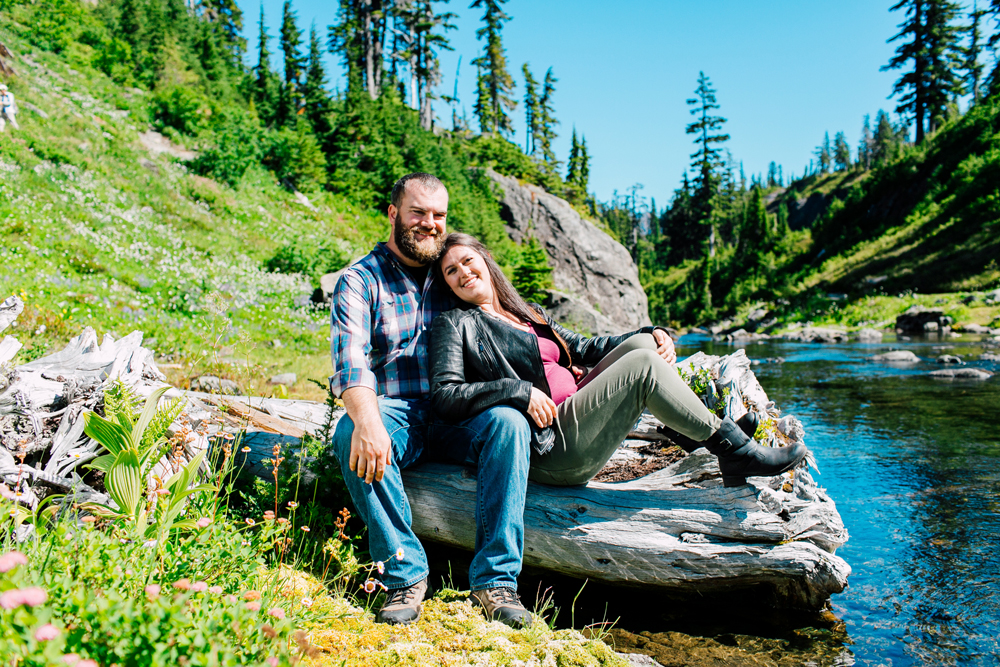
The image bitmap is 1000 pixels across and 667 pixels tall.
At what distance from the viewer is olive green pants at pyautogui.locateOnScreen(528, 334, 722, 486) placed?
3.29m

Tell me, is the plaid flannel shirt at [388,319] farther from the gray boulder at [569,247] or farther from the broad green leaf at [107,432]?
the gray boulder at [569,247]

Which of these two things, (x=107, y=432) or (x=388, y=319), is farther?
(x=388, y=319)

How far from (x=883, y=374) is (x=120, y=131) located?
23577mm

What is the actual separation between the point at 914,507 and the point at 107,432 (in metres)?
6.74

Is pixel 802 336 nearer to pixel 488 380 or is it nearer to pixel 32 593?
pixel 488 380

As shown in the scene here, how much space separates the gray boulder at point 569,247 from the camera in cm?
3053

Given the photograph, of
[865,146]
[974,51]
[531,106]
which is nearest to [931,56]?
[974,51]

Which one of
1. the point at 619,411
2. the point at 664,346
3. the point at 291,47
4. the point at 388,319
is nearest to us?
the point at 619,411

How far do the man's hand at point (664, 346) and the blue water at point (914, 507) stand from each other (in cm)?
202

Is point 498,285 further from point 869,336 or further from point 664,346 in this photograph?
point 869,336

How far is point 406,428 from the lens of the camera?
11.6 feet

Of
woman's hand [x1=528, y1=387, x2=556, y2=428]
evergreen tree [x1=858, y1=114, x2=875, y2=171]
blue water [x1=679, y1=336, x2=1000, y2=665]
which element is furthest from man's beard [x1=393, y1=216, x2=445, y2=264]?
evergreen tree [x1=858, y1=114, x2=875, y2=171]

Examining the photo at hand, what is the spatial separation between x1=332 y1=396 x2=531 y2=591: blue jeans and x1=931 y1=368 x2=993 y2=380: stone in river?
13.6 meters

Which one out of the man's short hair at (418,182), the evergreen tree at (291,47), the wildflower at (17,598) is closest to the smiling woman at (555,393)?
the man's short hair at (418,182)
